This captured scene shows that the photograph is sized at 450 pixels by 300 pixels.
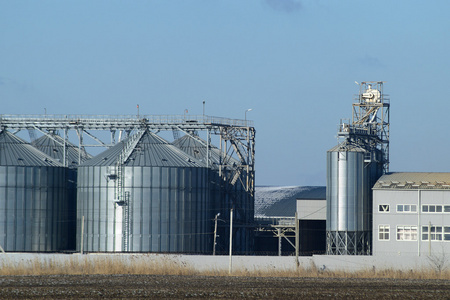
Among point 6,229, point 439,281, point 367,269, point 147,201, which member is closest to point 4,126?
point 6,229

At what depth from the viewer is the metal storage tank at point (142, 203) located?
94062 mm

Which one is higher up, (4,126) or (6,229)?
(4,126)

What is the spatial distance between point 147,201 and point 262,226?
52.5ft

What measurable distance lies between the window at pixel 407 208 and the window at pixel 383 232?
2.00 metres

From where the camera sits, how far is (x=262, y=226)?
10519 centimetres

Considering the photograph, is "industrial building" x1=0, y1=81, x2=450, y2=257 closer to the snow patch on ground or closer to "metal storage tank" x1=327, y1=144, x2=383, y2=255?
"metal storage tank" x1=327, y1=144, x2=383, y2=255

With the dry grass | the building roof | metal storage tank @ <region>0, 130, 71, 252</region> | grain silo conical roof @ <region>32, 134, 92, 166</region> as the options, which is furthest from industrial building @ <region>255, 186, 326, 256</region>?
grain silo conical roof @ <region>32, 134, 92, 166</region>

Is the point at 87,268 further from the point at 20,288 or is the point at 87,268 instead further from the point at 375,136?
the point at 375,136

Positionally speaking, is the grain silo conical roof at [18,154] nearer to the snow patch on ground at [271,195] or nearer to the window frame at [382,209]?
the window frame at [382,209]

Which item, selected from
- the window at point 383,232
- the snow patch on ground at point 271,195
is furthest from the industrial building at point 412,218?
the snow patch on ground at point 271,195

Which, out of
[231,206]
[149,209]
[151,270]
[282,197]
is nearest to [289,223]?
[231,206]

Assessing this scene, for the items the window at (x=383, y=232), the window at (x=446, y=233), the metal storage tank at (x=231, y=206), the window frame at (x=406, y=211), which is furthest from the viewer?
the metal storage tank at (x=231, y=206)

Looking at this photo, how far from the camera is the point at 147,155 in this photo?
97.4 metres

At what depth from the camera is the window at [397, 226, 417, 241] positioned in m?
88.8
